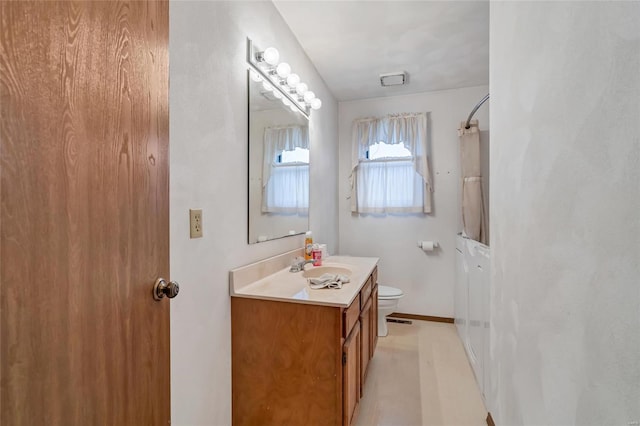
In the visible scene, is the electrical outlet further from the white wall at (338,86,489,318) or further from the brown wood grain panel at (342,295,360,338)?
the white wall at (338,86,489,318)

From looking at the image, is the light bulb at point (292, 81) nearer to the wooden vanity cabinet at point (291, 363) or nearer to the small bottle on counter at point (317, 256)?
the small bottle on counter at point (317, 256)

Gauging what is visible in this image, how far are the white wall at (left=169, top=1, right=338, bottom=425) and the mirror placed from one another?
0.28 feet

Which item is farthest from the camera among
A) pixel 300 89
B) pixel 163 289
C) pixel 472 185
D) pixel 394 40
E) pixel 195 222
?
pixel 472 185

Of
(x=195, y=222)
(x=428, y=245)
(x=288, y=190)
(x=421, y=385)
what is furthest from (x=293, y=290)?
(x=428, y=245)

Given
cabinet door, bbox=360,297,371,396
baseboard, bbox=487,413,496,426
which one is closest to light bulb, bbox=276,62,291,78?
cabinet door, bbox=360,297,371,396

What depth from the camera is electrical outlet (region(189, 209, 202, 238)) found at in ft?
3.78

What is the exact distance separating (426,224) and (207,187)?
250 cm

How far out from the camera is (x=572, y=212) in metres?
0.70

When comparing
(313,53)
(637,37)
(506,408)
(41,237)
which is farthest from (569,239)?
(313,53)

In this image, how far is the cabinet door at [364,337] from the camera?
1.68 metres

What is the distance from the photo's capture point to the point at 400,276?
321cm

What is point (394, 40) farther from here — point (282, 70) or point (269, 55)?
point (269, 55)

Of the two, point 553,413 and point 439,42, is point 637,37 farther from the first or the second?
point 439,42

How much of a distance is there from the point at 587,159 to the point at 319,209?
214 centimetres
